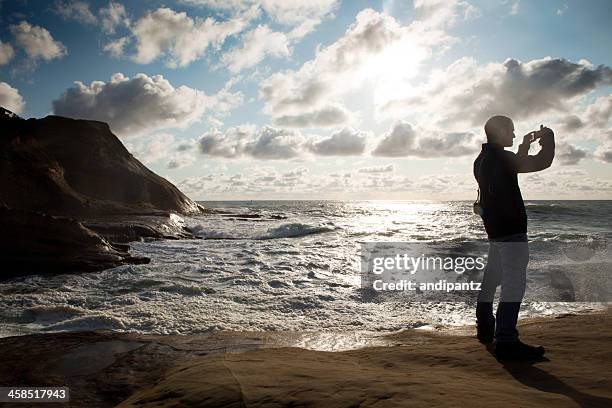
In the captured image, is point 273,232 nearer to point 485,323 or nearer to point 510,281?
point 485,323

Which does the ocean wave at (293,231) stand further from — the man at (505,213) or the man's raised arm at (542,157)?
the man's raised arm at (542,157)

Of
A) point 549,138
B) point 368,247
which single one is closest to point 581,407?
point 549,138

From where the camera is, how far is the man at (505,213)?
10.8 ft

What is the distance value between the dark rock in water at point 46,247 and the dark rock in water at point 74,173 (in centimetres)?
1596

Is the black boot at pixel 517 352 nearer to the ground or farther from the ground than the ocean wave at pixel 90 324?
farther from the ground

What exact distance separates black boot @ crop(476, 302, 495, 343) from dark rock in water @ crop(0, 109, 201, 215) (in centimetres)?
2558

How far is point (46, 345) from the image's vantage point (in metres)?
3.78

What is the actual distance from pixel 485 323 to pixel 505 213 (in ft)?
3.82

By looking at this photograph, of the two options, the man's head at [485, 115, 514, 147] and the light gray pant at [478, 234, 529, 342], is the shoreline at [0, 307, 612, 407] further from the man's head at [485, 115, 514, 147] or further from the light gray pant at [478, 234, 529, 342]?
the man's head at [485, 115, 514, 147]

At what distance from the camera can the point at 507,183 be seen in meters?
3.46

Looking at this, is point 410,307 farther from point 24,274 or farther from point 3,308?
point 24,274

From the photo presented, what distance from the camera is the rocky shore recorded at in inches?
346

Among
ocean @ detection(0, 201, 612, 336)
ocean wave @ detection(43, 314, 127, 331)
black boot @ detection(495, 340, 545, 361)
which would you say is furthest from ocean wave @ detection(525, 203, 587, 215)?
ocean wave @ detection(43, 314, 127, 331)

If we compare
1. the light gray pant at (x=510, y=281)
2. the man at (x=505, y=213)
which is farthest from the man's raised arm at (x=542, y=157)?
the light gray pant at (x=510, y=281)
